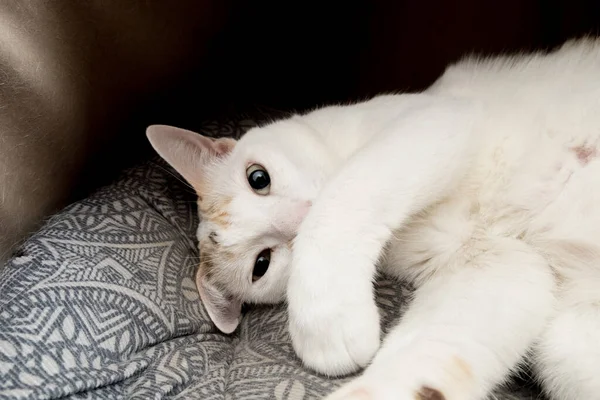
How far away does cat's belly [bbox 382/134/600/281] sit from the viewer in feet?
3.64

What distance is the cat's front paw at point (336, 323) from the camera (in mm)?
1008

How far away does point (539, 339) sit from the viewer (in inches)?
43.6

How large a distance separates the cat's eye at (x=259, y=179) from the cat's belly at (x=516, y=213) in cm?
30

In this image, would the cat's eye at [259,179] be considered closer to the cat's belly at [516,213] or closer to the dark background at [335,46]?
the cat's belly at [516,213]

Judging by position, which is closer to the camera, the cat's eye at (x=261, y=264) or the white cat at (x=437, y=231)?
the white cat at (x=437, y=231)

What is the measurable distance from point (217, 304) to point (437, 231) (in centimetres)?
54

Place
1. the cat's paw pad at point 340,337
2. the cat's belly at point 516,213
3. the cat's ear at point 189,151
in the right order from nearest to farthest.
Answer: the cat's paw pad at point 340,337 < the cat's belly at point 516,213 < the cat's ear at point 189,151

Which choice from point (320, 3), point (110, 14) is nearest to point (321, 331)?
point (110, 14)

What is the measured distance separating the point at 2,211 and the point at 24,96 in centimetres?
26

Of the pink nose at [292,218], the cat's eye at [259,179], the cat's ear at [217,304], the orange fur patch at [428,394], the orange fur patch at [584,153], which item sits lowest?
the cat's ear at [217,304]

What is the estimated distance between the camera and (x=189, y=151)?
4.97 ft

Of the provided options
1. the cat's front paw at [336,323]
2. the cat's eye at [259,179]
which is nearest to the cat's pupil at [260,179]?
the cat's eye at [259,179]

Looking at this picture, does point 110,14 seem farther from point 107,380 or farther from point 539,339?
point 539,339

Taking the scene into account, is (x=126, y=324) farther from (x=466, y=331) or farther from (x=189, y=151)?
(x=466, y=331)
